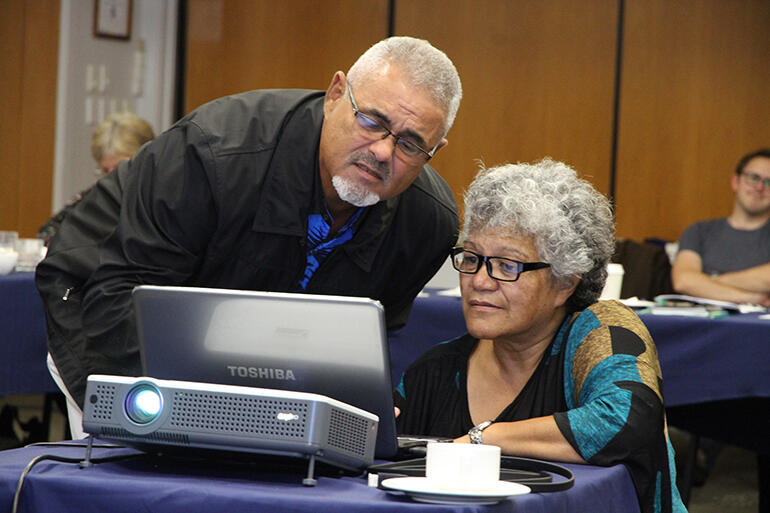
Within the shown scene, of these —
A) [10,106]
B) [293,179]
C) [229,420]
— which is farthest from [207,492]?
[10,106]

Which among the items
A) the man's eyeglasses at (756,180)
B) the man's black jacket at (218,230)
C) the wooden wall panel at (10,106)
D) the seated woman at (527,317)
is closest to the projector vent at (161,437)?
the man's black jacket at (218,230)

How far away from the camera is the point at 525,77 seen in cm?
620

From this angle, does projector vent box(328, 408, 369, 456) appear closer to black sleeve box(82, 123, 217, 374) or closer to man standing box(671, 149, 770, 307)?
black sleeve box(82, 123, 217, 374)

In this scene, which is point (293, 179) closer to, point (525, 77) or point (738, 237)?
point (738, 237)

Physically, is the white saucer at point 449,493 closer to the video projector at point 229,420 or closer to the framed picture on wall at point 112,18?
the video projector at point 229,420

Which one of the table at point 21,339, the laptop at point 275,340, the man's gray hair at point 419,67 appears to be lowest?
the table at point 21,339

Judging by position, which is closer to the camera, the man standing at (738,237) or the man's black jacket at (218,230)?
the man's black jacket at (218,230)

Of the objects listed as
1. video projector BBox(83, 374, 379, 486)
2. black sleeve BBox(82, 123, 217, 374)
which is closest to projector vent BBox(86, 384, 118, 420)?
video projector BBox(83, 374, 379, 486)

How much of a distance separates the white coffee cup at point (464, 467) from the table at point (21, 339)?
2257 millimetres

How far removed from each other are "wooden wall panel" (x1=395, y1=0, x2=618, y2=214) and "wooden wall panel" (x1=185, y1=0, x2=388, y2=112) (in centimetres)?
39

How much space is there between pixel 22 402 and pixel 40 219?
105cm

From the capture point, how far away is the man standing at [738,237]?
4656 mm

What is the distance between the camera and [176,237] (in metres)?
1.81

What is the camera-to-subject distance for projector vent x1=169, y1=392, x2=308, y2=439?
121 cm
